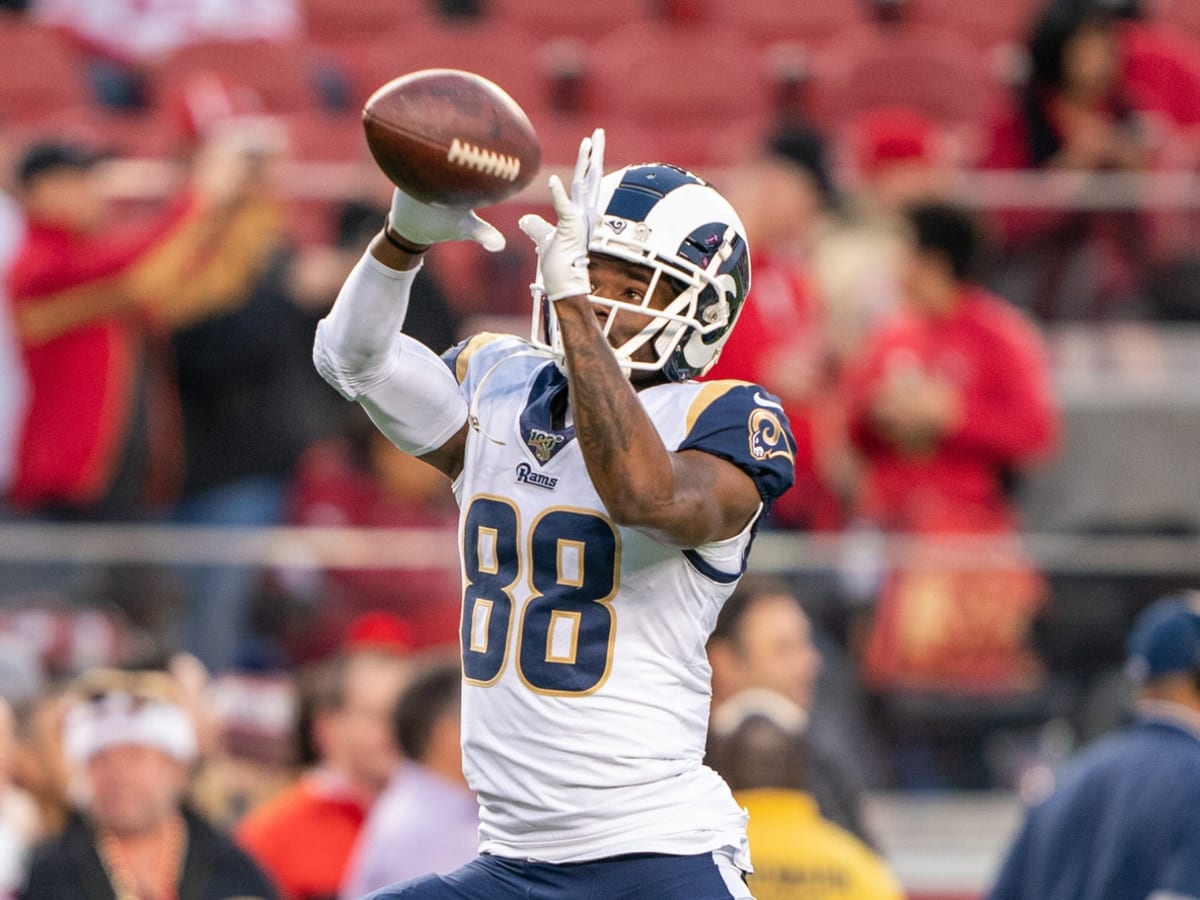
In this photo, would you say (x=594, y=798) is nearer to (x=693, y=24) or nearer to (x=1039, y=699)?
(x=1039, y=699)

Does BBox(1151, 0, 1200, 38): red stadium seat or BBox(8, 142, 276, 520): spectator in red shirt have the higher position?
BBox(1151, 0, 1200, 38): red stadium seat

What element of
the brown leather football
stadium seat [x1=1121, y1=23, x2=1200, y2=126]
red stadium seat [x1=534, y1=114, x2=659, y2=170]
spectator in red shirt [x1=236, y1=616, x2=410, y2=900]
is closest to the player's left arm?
the brown leather football

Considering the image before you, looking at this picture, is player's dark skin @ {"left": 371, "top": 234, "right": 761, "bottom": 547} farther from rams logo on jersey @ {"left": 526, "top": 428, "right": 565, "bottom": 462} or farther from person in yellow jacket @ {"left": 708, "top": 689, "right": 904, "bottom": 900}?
person in yellow jacket @ {"left": 708, "top": 689, "right": 904, "bottom": 900}

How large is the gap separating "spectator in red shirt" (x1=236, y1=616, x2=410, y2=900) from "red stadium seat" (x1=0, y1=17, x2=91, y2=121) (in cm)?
421

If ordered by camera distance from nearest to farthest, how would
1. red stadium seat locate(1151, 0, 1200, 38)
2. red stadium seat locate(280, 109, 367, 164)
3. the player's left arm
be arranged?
the player's left arm < red stadium seat locate(280, 109, 367, 164) < red stadium seat locate(1151, 0, 1200, 38)

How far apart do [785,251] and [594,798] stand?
453 cm

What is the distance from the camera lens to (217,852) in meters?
5.14

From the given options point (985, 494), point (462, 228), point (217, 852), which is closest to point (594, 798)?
point (462, 228)

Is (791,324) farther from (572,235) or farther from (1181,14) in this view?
(1181,14)

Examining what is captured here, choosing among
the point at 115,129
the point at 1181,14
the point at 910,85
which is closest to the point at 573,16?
the point at 910,85

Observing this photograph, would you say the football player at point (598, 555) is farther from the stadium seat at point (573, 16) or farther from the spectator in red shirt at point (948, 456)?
the stadium seat at point (573, 16)

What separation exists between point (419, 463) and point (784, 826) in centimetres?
254

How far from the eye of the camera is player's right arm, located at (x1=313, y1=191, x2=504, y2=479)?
3281 millimetres

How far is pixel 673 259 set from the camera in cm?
334
